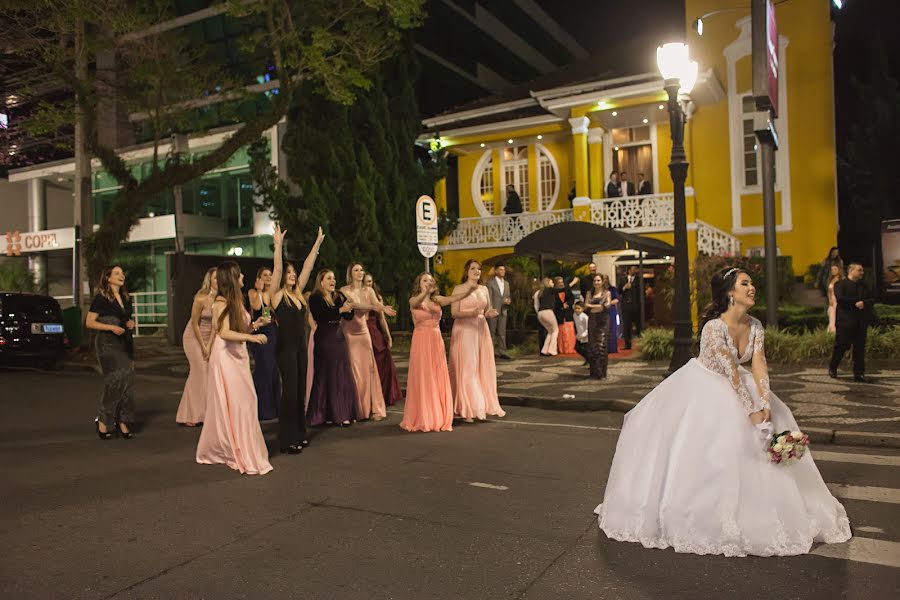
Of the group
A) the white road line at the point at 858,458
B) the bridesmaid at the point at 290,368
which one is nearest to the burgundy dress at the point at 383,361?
the bridesmaid at the point at 290,368

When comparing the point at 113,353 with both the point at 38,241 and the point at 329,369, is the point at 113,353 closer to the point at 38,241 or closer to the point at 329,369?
the point at 329,369

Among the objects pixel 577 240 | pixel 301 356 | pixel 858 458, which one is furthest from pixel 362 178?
pixel 858 458

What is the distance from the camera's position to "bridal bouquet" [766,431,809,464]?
446 cm

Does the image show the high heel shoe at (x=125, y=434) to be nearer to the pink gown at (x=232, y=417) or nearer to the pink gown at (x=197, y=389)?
the pink gown at (x=197, y=389)

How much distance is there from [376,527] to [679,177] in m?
8.26

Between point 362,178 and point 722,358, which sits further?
point 362,178

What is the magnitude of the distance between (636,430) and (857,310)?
7.64 m

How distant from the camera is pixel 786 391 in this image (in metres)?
10.6

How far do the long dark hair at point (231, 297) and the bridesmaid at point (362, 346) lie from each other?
96.1 inches

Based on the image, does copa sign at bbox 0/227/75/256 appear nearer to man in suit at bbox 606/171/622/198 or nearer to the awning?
man in suit at bbox 606/171/622/198

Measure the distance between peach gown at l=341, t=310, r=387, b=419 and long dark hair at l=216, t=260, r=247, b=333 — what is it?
246 centimetres

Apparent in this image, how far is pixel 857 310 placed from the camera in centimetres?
1091

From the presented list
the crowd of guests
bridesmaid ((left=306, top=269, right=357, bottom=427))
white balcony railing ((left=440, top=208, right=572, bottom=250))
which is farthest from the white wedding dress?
white balcony railing ((left=440, top=208, right=572, bottom=250))

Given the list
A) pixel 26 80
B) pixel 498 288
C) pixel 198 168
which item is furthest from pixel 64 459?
pixel 26 80
